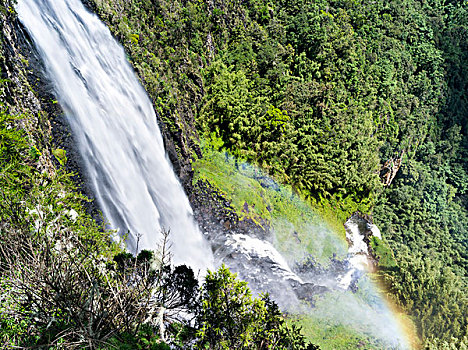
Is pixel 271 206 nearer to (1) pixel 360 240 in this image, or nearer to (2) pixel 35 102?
(1) pixel 360 240

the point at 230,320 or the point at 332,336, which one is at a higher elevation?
the point at 230,320

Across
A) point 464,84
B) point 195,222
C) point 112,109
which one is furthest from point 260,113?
point 464,84

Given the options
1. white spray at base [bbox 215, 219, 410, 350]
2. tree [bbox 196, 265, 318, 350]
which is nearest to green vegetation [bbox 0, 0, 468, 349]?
white spray at base [bbox 215, 219, 410, 350]

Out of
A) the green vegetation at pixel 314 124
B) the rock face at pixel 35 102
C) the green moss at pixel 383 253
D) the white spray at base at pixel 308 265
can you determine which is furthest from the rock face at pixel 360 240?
the rock face at pixel 35 102

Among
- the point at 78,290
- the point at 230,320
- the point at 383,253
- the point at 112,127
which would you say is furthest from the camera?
the point at 383,253

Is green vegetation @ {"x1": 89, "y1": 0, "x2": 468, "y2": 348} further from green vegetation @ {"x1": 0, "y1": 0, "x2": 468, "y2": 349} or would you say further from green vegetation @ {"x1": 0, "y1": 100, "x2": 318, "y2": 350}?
green vegetation @ {"x1": 0, "y1": 100, "x2": 318, "y2": 350}

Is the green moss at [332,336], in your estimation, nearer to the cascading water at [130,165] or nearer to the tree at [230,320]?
the cascading water at [130,165]

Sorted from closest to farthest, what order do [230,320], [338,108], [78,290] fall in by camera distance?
[78,290]
[230,320]
[338,108]

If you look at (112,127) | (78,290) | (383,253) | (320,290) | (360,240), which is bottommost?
(383,253)

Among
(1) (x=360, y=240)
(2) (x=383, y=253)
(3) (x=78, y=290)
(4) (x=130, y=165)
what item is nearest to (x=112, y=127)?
(4) (x=130, y=165)
